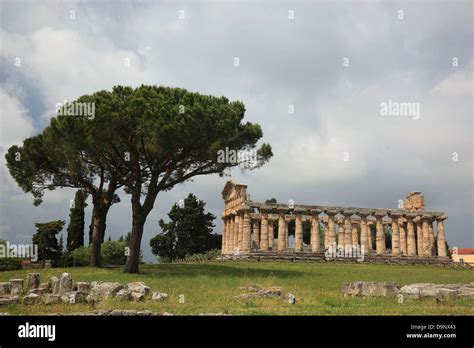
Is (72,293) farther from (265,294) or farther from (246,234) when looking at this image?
(246,234)

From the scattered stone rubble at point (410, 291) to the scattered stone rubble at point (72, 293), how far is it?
276 inches

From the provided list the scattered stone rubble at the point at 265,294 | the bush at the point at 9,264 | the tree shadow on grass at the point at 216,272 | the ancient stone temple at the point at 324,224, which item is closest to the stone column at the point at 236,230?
the ancient stone temple at the point at 324,224

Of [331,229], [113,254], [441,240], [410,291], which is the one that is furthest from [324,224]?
[410,291]

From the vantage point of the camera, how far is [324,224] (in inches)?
2249

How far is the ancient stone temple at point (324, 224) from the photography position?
5341cm

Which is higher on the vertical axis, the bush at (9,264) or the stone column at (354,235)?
the stone column at (354,235)

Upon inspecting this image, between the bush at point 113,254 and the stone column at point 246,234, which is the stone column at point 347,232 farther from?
the bush at point 113,254

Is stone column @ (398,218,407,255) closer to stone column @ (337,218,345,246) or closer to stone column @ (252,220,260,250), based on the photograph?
stone column @ (337,218,345,246)

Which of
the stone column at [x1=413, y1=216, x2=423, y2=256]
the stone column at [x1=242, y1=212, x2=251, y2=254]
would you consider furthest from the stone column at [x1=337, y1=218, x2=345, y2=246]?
the stone column at [x1=242, y1=212, x2=251, y2=254]

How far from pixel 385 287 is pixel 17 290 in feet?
43.5

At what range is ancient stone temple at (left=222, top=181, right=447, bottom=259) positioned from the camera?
53406mm

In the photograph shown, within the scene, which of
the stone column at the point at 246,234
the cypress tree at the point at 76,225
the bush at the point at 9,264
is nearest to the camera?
the bush at the point at 9,264
